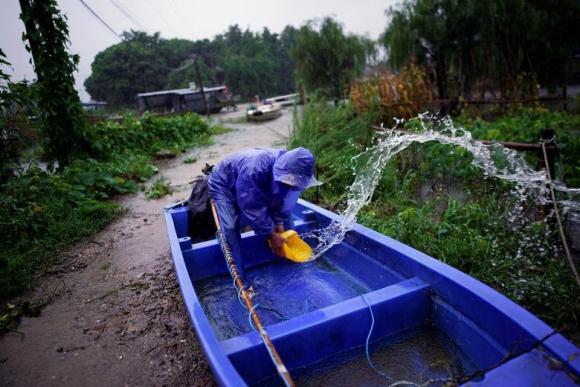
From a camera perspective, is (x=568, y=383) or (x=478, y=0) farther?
(x=478, y=0)

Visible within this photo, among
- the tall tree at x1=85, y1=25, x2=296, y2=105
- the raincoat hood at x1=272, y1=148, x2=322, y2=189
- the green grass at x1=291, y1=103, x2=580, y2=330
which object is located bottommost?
the green grass at x1=291, y1=103, x2=580, y2=330

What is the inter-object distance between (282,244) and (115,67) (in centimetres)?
4658

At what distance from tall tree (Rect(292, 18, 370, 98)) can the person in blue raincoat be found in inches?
589

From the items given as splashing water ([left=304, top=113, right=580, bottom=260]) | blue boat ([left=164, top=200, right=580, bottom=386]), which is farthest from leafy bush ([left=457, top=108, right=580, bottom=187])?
blue boat ([left=164, top=200, right=580, bottom=386])

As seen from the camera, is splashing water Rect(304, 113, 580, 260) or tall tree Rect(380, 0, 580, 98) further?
tall tree Rect(380, 0, 580, 98)

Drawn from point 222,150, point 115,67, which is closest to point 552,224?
point 222,150

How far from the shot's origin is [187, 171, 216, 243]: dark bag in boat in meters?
4.16

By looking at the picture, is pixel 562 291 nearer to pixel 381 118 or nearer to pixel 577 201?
pixel 577 201

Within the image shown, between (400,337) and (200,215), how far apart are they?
254cm

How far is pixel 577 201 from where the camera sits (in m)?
3.26

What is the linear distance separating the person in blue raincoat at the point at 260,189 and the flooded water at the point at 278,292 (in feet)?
0.93

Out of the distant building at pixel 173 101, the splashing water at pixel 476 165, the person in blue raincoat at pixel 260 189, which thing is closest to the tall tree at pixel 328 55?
the splashing water at pixel 476 165

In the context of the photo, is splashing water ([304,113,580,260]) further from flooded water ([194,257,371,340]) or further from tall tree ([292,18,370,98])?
tall tree ([292,18,370,98])

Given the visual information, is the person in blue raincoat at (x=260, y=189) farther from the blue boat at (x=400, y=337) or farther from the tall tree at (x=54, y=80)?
the tall tree at (x=54, y=80)
